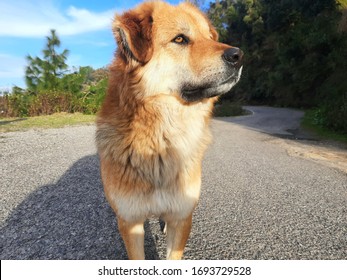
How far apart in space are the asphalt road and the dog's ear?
2157 mm

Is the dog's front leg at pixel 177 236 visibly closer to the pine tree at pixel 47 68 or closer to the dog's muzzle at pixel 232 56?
the dog's muzzle at pixel 232 56

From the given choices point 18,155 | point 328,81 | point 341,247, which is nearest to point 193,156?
point 341,247

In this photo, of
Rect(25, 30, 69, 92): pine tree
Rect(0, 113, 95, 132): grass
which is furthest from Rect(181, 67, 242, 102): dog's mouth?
Rect(25, 30, 69, 92): pine tree

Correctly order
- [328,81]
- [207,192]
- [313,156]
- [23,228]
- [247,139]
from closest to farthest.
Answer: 1. [23,228]
2. [207,192]
3. [313,156]
4. [247,139]
5. [328,81]

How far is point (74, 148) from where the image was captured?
27.0ft

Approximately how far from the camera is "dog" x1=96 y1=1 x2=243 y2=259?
2352 mm

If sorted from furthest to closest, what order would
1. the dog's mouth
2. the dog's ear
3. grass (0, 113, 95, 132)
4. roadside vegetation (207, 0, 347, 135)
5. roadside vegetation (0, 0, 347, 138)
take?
roadside vegetation (207, 0, 347, 135) → roadside vegetation (0, 0, 347, 138) → grass (0, 113, 95, 132) → the dog's mouth → the dog's ear

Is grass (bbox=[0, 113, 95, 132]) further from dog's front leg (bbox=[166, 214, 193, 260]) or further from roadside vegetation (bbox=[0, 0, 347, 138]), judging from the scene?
dog's front leg (bbox=[166, 214, 193, 260])

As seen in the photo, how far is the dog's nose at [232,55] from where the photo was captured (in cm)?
233

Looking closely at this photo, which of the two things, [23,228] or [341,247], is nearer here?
[341,247]

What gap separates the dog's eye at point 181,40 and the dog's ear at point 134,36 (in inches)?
9.7

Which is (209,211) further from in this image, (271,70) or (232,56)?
(271,70)
